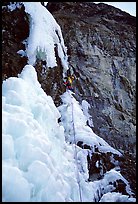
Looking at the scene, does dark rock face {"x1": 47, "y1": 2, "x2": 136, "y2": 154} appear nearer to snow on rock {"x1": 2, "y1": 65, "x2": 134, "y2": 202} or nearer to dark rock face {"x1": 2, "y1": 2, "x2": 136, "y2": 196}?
dark rock face {"x1": 2, "y1": 2, "x2": 136, "y2": 196}

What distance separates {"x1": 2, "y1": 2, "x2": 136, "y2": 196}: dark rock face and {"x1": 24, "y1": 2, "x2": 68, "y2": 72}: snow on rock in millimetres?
203

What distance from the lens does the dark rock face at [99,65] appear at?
8641 mm

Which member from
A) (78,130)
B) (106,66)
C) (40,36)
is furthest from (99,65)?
(78,130)

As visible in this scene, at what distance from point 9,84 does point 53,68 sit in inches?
133

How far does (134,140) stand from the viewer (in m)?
11.7

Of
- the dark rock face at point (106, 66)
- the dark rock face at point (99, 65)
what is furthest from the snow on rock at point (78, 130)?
the dark rock face at point (106, 66)

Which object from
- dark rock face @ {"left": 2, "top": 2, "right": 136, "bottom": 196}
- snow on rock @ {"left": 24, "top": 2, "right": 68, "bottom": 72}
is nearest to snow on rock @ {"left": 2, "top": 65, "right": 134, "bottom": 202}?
dark rock face @ {"left": 2, "top": 2, "right": 136, "bottom": 196}

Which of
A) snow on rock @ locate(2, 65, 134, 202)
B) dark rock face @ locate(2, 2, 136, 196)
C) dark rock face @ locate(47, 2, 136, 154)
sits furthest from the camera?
dark rock face @ locate(47, 2, 136, 154)

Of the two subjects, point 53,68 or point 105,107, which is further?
point 105,107

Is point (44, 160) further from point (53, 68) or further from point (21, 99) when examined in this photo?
point (53, 68)

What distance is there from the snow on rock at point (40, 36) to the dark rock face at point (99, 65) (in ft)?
0.67

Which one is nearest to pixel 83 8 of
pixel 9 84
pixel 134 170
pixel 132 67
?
pixel 132 67

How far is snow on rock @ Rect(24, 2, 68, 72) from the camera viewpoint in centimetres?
865

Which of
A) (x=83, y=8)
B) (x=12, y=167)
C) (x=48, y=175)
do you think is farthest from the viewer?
(x=83, y=8)
